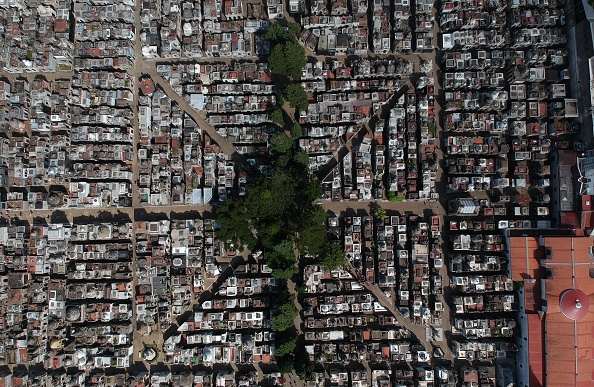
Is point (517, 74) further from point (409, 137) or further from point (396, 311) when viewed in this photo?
point (396, 311)

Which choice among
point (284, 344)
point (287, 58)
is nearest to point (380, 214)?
point (284, 344)

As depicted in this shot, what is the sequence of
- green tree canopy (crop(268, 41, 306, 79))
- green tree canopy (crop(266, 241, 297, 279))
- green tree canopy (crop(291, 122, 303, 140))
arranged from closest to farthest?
green tree canopy (crop(266, 241, 297, 279)) < green tree canopy (crop(268, 41, 306, 79)) < green tree canopy (crop(291, 122, 303, 140))

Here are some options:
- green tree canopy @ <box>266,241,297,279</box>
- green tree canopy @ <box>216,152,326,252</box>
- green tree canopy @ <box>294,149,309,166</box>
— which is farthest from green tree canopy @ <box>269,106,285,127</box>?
green tree canopy @ <box>266,241,297,279</box>

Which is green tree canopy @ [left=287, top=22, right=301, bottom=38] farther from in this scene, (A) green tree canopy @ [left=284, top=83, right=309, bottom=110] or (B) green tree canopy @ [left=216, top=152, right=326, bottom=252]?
(B) green tree canopy @ [left=216, top=152, right=326, bottom=252]

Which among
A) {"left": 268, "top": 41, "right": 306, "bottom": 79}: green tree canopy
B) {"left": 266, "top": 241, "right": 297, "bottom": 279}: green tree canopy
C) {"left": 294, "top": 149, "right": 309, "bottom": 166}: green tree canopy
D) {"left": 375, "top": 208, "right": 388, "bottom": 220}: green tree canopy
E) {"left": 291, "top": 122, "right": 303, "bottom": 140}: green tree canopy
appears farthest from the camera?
{"left": 375, "top": 208, "right": 388, "bottom": 220}: green tree canopy

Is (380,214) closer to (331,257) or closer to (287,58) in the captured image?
(331,257)

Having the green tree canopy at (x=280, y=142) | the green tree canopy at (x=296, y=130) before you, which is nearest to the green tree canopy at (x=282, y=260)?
the green tree canopy at (x=280, y=142)

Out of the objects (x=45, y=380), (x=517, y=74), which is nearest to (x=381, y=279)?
(x=517, y=74)
